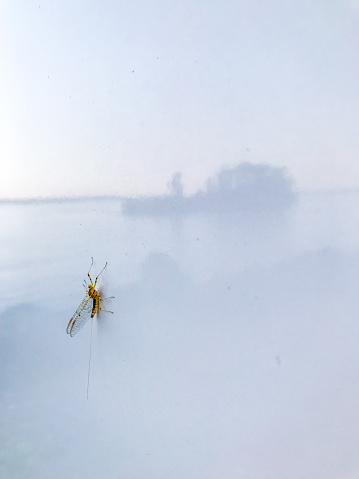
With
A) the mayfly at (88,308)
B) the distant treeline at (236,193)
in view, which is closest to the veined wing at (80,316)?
the mayfly at (88,308)

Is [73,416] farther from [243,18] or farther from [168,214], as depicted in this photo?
[243,18]

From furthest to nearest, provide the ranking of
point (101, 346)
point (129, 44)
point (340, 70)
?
point (101, 346) → point (129, 44) → point (340, 70)

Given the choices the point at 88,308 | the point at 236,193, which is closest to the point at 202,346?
the point at 236,193

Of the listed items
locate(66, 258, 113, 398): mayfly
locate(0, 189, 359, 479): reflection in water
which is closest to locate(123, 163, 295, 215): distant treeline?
locate(0, 189, 359, 479): reflection in water

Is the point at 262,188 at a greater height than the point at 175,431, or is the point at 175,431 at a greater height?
the point at 262,188

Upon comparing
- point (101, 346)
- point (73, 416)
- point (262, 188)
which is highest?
point (262, 188)

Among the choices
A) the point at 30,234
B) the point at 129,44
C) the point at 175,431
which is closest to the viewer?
the point at 175,431

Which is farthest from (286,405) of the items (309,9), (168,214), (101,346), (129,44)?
(129,44)
